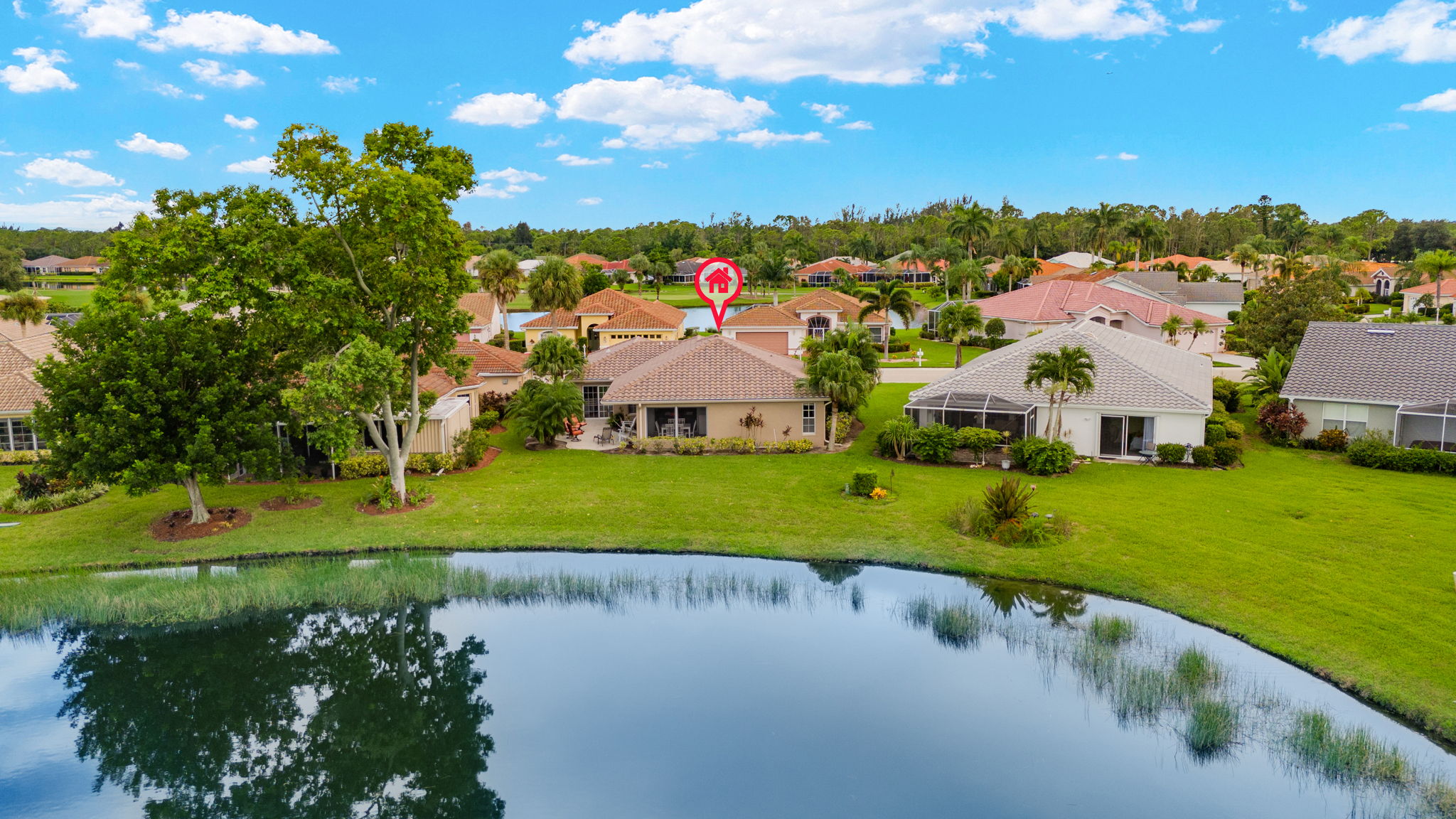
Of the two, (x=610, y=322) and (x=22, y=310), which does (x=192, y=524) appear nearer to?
(x=22, y=310)

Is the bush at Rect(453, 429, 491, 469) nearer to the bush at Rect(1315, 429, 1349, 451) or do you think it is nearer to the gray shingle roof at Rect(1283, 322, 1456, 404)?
the gray shingle roof at Rect(1283, 322, 1456, 404)

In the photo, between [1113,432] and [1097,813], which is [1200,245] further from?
[1097,813]

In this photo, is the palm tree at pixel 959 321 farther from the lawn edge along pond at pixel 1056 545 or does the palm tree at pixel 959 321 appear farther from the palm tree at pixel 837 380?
the lawn edge along pond at pixel 1056 545

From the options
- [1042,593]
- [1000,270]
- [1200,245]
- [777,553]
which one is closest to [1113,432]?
[1042,593]

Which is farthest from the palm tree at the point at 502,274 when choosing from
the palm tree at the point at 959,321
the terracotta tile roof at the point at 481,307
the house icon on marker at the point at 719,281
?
the palm tree at the point at 959,321

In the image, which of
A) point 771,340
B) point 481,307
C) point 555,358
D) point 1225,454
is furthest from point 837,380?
point 481,307

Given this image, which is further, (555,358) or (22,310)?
(22,310)
